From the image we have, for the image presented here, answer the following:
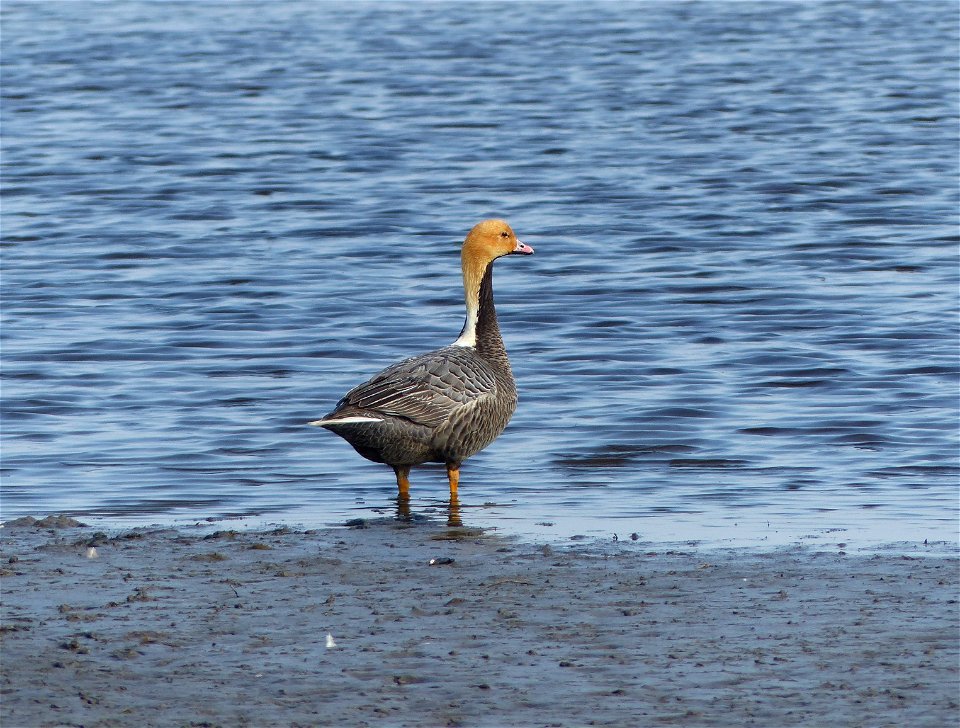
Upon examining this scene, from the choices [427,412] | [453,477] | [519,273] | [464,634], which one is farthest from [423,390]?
[519,273]

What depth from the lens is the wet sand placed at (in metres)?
5.67

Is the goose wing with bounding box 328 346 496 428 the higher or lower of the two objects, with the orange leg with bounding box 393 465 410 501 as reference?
higher

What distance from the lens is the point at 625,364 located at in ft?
47.1

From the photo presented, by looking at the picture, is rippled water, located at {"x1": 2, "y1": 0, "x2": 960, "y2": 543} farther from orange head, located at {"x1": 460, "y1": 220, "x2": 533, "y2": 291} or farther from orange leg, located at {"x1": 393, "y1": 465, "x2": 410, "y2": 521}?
orange head, located at {"x1": 460, "y1": 220, "x2": 533, "y2": 291}

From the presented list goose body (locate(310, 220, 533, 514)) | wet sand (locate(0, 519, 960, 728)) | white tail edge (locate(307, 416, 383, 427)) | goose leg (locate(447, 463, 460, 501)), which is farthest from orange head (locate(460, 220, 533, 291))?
wet sand (locate(0, 519, 960, 728))

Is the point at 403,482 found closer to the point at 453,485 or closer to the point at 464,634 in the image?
the point at 453,485

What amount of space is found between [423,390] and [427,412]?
0.15 m

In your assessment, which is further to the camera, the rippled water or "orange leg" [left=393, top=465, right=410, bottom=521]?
the rippled water

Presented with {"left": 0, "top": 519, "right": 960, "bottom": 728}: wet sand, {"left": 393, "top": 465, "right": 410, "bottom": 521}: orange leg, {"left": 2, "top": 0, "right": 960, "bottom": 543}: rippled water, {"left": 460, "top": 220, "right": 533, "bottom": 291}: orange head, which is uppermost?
{"left": 460, "top": 220, "right": 533, "bottom": 291}: orange head

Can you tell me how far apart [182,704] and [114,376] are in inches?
332

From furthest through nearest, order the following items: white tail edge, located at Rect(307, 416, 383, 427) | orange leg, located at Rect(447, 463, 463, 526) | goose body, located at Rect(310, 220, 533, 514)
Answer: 1. orange leg, located at Rect(447, 463, 463, 526)
2. goose body, located at Rect(310, 220, 533, 514)
3. white tail edge, located at Rect(307, 416, 383, 427)

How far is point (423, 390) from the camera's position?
9344 millimetres

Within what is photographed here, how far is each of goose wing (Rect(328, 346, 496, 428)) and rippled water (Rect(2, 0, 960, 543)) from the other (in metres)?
0.70

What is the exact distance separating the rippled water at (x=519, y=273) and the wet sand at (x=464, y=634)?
129cm
